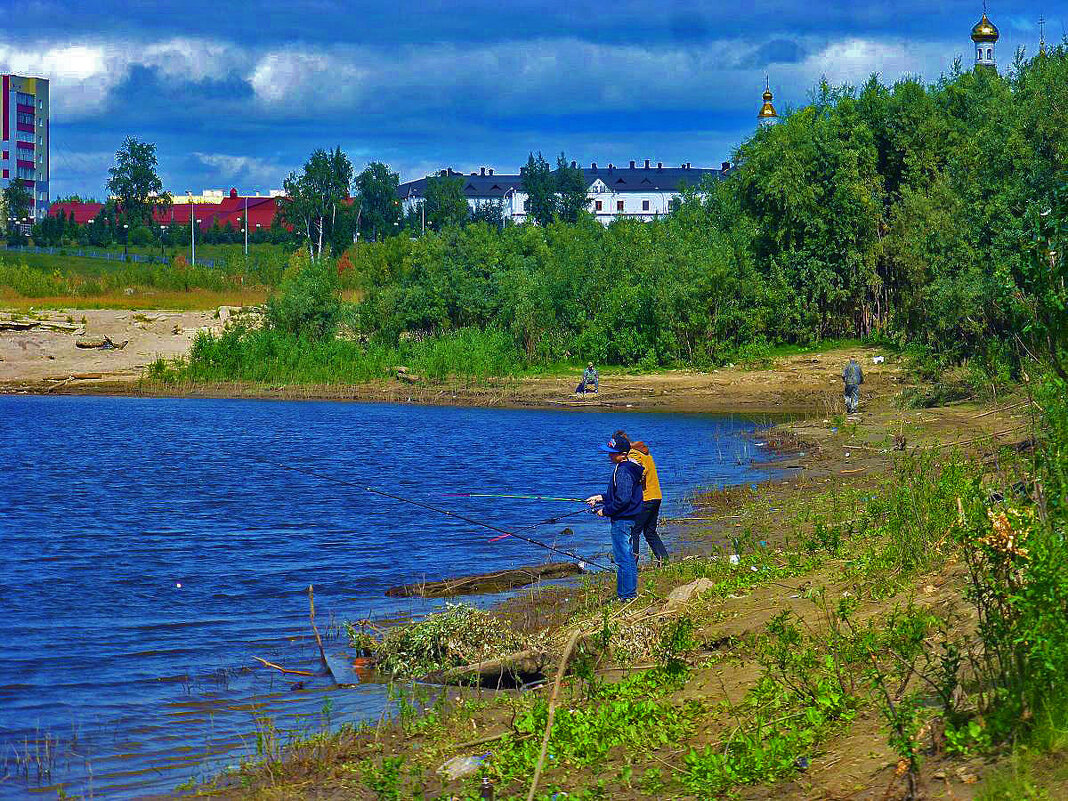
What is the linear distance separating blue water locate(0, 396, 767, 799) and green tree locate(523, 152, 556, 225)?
84.5 meters

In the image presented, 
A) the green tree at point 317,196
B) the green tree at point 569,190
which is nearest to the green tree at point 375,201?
the green tree at point 317,196

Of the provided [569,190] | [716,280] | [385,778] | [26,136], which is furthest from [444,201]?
[385,778]

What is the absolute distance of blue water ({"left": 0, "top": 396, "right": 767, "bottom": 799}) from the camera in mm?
9312

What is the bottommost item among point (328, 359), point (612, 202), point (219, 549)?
point (219, 549)

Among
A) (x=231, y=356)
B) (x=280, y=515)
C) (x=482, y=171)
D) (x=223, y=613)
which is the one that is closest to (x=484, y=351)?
(x=231, y=356)

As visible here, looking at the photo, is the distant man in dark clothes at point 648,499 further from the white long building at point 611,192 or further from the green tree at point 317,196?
the white long building at point 611,192

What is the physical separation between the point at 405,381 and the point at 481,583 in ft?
115

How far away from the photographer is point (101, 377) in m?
50.1

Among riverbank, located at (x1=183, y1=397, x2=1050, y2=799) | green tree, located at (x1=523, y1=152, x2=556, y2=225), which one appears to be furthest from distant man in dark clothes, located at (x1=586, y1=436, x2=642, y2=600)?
green tree, located at (x1=523, y1=152, x2=556, y2=225)

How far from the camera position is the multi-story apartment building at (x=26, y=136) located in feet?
378

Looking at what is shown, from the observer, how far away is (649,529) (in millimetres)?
13758

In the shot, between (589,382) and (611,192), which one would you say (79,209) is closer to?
(611,192)

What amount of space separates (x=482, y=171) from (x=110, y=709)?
144536mm

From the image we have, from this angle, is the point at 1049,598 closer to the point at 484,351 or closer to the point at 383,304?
the point at 484,351
